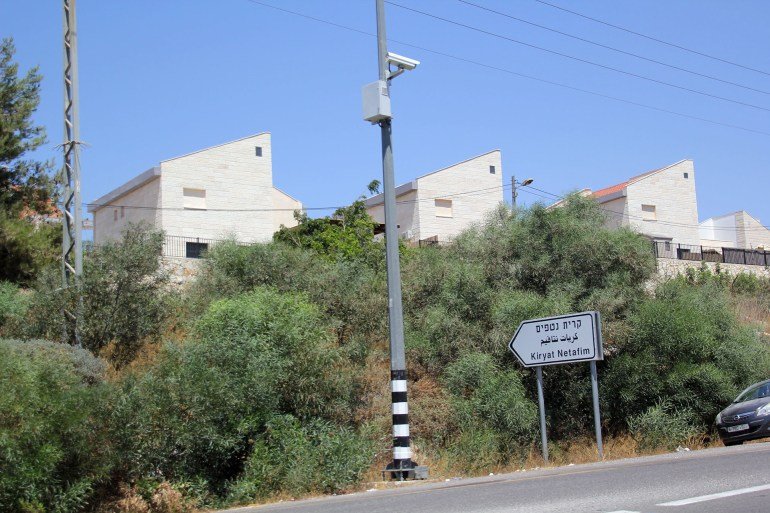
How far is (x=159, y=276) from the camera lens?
19969 millimetres

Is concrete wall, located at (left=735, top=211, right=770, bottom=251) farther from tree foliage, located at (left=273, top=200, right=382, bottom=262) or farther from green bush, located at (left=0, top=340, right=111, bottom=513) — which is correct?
green bush, located at (left=0, top=340, right=111, bottom=513)

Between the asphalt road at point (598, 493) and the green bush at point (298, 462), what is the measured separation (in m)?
0.96

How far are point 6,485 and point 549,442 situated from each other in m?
12.5

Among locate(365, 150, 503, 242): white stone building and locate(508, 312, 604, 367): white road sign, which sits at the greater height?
locate(365, 150, 503, 242): white stone building

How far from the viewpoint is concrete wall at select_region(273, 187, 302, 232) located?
4518cm

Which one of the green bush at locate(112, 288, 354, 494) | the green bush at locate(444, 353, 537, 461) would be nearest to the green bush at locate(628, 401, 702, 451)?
the green bush at locate(444, 353, 537, 461)

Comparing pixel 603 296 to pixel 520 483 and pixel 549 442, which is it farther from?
pixel 520 483

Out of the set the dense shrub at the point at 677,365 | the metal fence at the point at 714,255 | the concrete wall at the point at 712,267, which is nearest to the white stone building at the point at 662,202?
the metal fence at the point at 714,255

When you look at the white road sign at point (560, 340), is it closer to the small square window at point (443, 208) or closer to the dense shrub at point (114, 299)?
the dense shrub at point (114, 299)

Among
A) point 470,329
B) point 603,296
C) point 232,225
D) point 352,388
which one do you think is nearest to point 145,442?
point 352,388

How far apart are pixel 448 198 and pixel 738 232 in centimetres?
2622

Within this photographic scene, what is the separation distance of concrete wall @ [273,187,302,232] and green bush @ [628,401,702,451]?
26095mm

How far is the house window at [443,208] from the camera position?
4622cm

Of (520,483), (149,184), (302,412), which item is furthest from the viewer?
(149,184)
